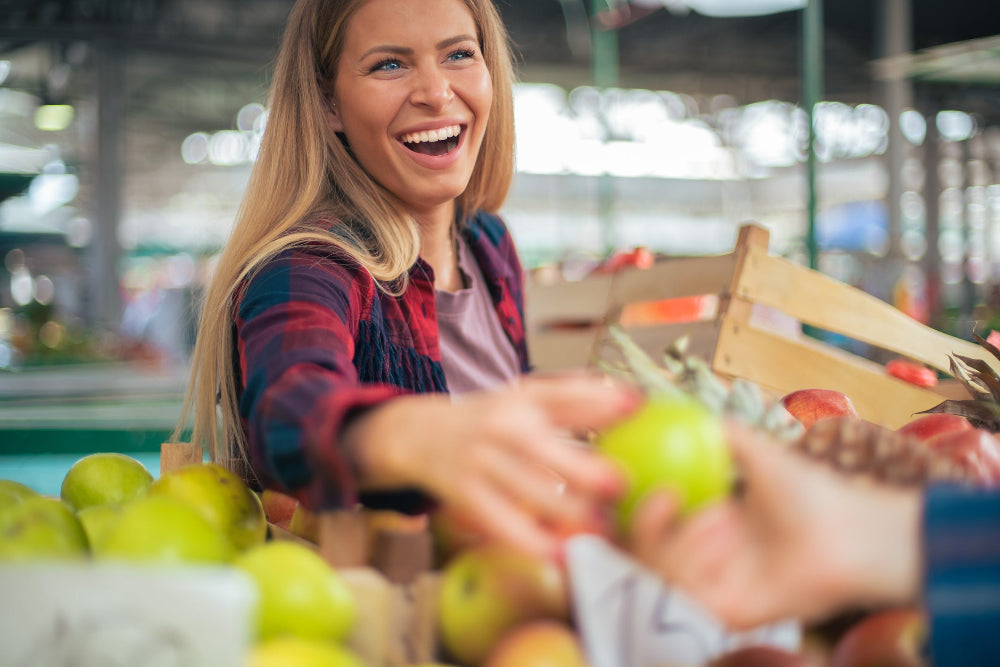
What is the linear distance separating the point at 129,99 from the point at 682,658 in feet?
66.8

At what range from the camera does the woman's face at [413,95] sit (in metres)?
1.54

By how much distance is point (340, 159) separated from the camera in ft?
5.41

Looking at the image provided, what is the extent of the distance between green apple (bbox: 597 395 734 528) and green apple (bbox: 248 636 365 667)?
0.77ft

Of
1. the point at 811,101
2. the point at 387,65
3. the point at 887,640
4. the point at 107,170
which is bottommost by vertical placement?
the point at 887,640

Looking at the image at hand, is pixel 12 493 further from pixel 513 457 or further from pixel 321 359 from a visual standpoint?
pixel 513 457

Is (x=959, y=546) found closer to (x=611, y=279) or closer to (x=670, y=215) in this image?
(x=611, y=279)

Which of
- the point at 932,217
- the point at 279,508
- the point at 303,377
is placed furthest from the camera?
the point at 932,217

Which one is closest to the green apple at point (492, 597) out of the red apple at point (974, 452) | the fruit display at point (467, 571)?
the fruit display at point (467, 571)

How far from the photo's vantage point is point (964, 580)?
0.60 m

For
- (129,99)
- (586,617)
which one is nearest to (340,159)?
(586,617)

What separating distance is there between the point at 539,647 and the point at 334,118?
1298 mm

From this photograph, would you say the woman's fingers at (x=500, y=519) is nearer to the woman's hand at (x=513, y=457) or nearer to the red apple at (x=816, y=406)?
the woman's hand at (x=513, y=457)

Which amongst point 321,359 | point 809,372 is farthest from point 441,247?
point 321,359

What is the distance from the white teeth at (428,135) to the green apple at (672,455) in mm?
1109
